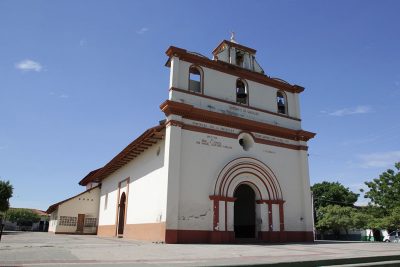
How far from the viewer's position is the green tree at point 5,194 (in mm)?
32438

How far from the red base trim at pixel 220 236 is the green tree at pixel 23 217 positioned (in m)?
60.8

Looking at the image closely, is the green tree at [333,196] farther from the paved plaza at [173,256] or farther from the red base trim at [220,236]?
the paved plaza at [173,256]

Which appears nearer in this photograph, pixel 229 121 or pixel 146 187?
pixel 229 121

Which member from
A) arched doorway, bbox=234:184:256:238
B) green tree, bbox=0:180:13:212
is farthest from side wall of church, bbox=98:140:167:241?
green tree, bbox=0:180:13:212

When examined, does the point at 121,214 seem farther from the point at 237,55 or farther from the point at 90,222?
the point at 237,55

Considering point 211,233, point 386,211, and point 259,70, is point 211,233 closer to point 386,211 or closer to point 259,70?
point 259,70

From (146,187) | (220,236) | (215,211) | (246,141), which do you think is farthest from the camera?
(146,187)

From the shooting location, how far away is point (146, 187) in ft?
62.6

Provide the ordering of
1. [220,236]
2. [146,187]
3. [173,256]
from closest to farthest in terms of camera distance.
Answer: [173,256] → [220,236] → [146,187]

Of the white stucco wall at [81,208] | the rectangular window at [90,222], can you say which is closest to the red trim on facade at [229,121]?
the white stucco wall at [81,208]

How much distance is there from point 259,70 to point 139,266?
16.1 metres

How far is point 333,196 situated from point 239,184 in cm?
3731

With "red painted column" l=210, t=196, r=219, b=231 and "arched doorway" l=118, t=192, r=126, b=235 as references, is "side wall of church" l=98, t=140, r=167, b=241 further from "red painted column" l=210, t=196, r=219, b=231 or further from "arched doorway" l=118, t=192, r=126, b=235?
"red painted column" l=210, t=196, r=219, b=231

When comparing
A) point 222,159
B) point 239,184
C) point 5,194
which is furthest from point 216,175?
point 5,194
